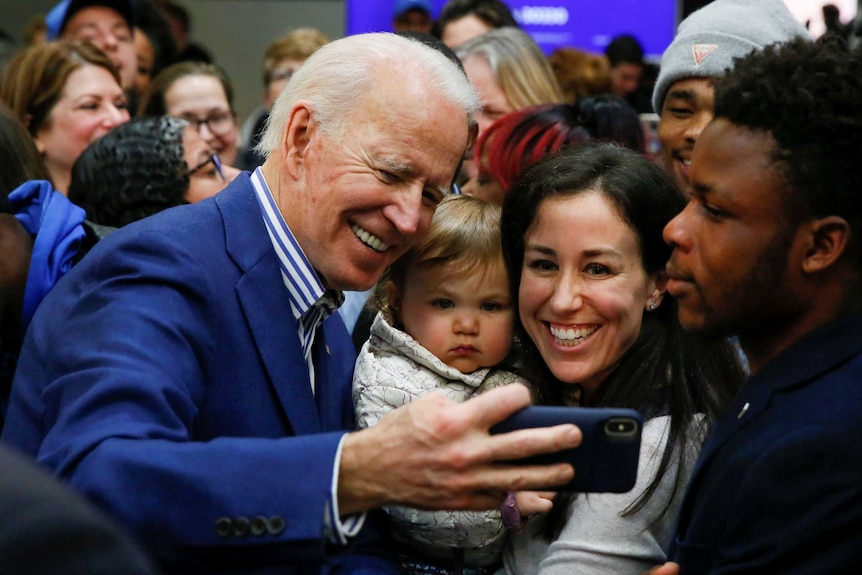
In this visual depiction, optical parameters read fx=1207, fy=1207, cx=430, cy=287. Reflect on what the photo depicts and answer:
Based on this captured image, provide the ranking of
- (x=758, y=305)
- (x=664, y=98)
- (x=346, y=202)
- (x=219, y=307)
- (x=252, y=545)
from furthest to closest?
(x=664, y=98)
(x=346, y=202)
(x=219, y=307)
(x=758, y=305)
(x=252, y=545)

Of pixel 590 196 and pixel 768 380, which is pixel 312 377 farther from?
pixel 768 380

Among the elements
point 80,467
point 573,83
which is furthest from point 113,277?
point 573,83

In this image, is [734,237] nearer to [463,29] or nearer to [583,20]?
[463,29]

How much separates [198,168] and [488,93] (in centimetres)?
125

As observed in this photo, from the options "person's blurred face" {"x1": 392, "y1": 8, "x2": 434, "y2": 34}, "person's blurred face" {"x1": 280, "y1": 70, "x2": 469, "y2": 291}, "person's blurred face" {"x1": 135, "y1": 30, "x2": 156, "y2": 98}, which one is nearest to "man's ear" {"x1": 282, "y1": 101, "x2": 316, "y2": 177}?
"person's blurred face" {"x1": 280, "y1": 70, "x2": 469, "y2": 291}

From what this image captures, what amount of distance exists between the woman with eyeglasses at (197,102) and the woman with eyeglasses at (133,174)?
1726 millimetres

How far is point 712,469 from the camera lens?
2.32 m

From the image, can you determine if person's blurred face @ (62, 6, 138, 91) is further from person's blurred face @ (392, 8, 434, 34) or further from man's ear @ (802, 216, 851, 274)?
man's ear @ (802, 216, 851, 274)

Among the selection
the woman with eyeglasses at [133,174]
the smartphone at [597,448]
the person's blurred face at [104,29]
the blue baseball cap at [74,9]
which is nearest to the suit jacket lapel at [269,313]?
the smartphone at [597,448]

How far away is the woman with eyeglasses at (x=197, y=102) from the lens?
20.1 feet

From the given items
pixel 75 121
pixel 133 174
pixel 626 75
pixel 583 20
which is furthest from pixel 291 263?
pixel 583 20

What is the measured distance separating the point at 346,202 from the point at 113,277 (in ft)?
1.82

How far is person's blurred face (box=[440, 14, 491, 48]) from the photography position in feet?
21.0

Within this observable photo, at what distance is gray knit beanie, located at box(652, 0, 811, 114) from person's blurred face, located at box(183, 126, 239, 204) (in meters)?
1.69
